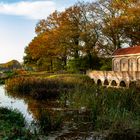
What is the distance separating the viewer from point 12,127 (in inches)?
522

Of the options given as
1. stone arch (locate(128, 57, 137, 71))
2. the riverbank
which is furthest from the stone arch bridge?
the riverbank

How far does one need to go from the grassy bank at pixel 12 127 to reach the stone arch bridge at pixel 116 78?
17.6 meters

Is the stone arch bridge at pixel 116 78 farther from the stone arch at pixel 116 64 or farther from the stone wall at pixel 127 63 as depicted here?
the stone arch at pixel 116 64

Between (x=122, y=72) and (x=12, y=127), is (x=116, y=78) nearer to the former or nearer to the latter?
(x=122, y=72)

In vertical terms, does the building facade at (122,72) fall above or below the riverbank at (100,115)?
above

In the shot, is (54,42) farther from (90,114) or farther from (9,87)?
(90,114)

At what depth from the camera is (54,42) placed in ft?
→ 198

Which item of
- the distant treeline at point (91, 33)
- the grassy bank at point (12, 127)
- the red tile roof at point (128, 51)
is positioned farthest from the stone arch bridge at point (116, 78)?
the grassy bank at point (12, 127)

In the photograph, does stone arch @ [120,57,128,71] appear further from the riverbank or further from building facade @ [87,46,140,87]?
the riverbank

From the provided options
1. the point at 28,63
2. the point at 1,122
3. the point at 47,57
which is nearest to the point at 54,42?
the point at 47,57

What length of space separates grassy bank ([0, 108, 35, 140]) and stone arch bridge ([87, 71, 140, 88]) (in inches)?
693

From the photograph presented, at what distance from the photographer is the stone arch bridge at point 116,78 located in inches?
1409

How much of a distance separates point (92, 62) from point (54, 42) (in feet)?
21.9

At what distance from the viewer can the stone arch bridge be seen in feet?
117
